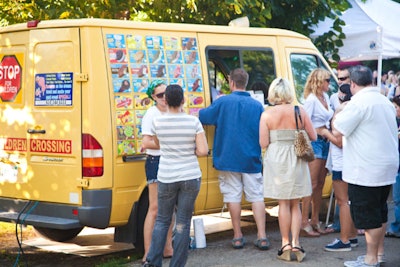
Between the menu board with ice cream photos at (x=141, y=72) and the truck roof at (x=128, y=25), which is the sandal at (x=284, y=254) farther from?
the truck roof at (x=128, y=25)

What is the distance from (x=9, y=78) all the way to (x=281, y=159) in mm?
2930

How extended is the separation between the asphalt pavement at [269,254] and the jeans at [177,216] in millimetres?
680

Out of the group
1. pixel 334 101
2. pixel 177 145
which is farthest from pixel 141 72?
pixel 334 101

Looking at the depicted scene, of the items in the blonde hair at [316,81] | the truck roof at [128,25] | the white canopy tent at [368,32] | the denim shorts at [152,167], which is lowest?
the denim shorts at [152,167]

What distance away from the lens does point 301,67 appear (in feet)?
30.0

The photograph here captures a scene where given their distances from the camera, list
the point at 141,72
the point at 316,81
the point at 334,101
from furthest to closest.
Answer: the point at 334,101 → the point at 316,81 → the point at 141,72

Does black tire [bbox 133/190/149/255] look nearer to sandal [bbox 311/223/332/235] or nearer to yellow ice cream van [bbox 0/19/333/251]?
yellow ice cream van [bbox 0/19/333/251]

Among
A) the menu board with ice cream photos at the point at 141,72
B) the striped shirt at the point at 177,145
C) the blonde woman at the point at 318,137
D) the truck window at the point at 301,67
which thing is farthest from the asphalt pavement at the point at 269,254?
the truck window at the point at 301,67

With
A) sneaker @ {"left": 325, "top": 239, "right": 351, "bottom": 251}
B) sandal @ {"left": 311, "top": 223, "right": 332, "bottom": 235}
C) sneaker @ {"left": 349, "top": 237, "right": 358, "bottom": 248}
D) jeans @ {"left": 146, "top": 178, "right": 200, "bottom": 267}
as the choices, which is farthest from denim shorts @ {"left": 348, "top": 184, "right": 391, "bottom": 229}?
sandal @ {"left": 311, "top": 223, "right": 332, "bottom": 235}

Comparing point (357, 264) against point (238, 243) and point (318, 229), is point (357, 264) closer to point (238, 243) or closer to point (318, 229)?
point (238, 243)

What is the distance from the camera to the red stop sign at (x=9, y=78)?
7629 mm

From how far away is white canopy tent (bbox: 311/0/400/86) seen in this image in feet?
41.3

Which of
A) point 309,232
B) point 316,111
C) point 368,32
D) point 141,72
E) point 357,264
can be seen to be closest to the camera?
point 357,264

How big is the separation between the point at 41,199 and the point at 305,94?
3.13 metres
